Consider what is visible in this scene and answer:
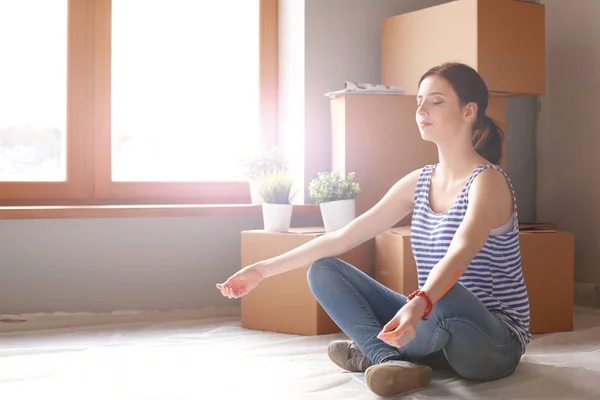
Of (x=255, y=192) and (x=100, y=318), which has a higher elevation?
(x=255, y=192)

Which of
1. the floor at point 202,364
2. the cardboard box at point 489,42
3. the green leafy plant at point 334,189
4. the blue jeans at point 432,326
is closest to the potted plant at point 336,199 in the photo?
the green leafy plant at point 334,189

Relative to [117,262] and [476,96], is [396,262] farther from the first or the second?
[117,262]

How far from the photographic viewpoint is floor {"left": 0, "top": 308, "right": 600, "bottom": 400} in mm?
A: 1862

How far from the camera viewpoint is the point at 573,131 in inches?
132

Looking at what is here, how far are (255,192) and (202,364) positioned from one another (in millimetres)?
1045

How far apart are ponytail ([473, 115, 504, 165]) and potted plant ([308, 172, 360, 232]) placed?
2.58 feet

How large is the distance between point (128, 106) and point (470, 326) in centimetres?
200

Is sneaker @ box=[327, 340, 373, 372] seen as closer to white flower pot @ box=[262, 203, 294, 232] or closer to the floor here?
the floor

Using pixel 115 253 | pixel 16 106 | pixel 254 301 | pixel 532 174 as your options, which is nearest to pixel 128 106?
pixel 16 106

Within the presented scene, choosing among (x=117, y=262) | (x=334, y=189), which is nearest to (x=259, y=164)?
(x=334, y=189)

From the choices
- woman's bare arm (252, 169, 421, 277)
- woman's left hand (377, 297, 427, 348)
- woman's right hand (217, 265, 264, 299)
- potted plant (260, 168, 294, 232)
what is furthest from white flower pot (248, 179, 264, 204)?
woman's left hand (377, 297, 427, 348)

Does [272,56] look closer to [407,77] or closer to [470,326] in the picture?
[407,77]

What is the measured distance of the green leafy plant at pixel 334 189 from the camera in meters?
2.71

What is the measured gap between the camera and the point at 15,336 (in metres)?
2.62
